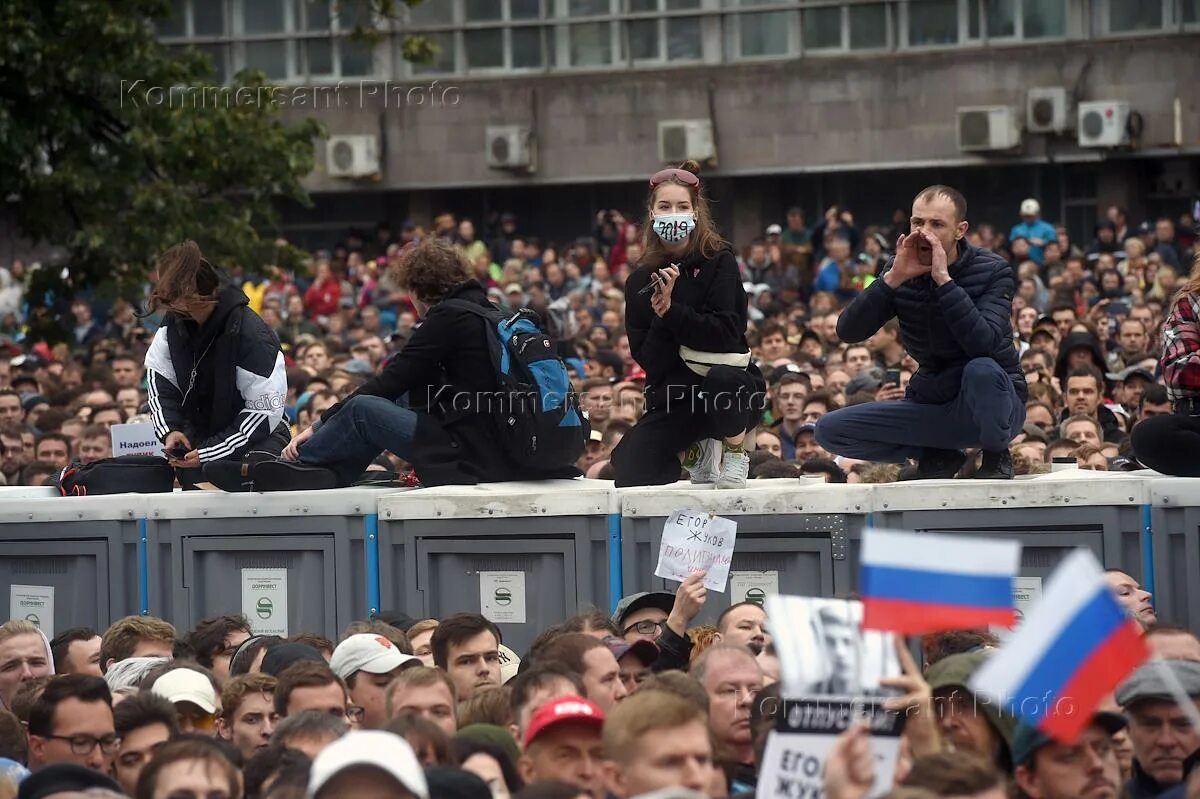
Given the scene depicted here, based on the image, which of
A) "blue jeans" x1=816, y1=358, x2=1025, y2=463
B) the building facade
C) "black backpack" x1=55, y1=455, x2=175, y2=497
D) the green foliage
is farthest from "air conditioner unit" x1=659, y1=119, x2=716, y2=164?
"blue jeans" x1=816, y1=358, x2=1025, y2=463

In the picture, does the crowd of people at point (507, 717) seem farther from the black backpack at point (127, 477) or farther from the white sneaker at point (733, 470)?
the black backpack at point (127, 477)

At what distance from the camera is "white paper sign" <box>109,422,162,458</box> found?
1152cm

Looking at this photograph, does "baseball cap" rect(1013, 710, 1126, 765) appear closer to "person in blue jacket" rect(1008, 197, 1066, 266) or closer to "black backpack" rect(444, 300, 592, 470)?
"black backpack" rect(444, 300, 592, 470)

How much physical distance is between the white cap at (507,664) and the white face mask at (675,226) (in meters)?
2.00

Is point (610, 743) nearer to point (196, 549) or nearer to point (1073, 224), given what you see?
point (196, 549)

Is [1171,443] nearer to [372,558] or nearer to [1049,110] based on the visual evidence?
[372,558]

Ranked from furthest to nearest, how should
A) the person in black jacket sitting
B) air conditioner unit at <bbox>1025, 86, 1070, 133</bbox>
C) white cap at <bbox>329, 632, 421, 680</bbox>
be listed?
air conditioner unit at <bbox>1025, 86, 1070, 133</bbox>
the person in black jacket sitting
white cap at <bbox>329, 632, 421, 680</bbox>

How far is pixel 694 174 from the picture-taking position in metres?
10.1

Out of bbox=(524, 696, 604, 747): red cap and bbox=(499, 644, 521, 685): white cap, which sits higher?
bbox=(524, 696, 604, 747): red cap

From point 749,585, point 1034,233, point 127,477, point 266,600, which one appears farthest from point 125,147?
point 749,585

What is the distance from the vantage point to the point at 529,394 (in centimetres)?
1027

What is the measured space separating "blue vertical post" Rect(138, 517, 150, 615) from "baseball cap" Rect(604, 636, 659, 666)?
10.1 feet

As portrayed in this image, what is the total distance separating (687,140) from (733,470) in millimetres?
23347

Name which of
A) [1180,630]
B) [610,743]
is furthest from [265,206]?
[610,743]
